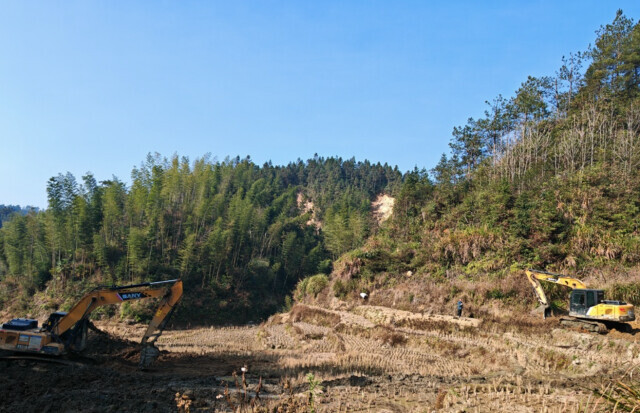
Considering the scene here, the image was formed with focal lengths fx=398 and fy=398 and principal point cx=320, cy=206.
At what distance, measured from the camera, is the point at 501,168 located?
89.2ft

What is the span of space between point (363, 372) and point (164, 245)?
1129 inches

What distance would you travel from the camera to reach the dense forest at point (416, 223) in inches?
741

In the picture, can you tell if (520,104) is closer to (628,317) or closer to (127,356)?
(628,317)

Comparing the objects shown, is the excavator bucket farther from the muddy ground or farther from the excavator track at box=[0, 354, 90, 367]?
the excavator track at box=[0, 354, 90, 367]

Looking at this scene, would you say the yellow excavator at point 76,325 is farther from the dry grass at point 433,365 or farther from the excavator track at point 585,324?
the excavator track at point 585,324

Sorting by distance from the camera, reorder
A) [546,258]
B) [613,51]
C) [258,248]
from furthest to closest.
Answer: [258,248], [613,51], [546,258]

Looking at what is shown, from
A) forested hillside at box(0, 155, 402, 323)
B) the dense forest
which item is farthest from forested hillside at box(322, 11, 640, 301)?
forested hillside at box(0, 155, 402, 323)

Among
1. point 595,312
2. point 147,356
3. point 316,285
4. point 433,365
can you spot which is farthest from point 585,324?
point 316,285

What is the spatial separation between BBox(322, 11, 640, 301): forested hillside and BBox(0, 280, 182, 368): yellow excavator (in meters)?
14.3

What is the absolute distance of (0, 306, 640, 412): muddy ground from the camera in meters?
6.43

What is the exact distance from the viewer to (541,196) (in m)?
20.9

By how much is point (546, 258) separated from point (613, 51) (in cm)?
2524

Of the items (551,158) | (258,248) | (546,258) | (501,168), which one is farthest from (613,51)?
(258,248)

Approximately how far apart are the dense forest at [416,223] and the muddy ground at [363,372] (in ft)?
18.5
